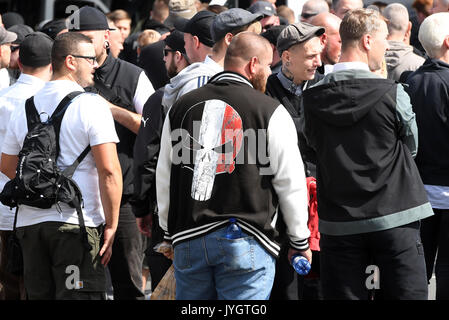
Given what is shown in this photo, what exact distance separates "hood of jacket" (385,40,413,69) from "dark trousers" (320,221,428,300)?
2.40 metres

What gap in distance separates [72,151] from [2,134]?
1209 mm

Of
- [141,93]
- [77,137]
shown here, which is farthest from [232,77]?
[141,93]

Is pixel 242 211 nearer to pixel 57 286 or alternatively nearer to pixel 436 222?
pixel 57 286

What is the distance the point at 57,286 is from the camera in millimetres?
4734

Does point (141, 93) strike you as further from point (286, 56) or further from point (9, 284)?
point (9, 284)

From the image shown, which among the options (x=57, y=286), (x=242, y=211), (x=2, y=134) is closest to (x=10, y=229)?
(x=2, y=134)

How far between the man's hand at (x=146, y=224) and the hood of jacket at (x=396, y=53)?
254 centimetres

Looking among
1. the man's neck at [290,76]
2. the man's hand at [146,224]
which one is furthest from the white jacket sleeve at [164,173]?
the man's neck at [290,76]

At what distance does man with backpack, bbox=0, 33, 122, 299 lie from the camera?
471 centimetres

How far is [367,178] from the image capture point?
4.54m

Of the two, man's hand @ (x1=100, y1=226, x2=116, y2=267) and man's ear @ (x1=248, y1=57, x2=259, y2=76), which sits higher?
man's ear @ (x1=248, y1=57, x2=259, y2=76)

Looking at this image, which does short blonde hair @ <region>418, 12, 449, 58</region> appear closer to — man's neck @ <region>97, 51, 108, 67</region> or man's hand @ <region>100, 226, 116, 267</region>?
man's neck @ <region>97, 51, 108, 67</region>

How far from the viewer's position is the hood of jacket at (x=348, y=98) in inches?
178

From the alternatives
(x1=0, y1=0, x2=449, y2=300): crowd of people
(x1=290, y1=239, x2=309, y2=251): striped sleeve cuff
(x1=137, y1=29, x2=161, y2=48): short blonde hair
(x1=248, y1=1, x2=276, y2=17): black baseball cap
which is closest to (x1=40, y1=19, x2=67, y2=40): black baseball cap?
(x1=137, y1=29, x2=161, y2=48): short blonde hair
